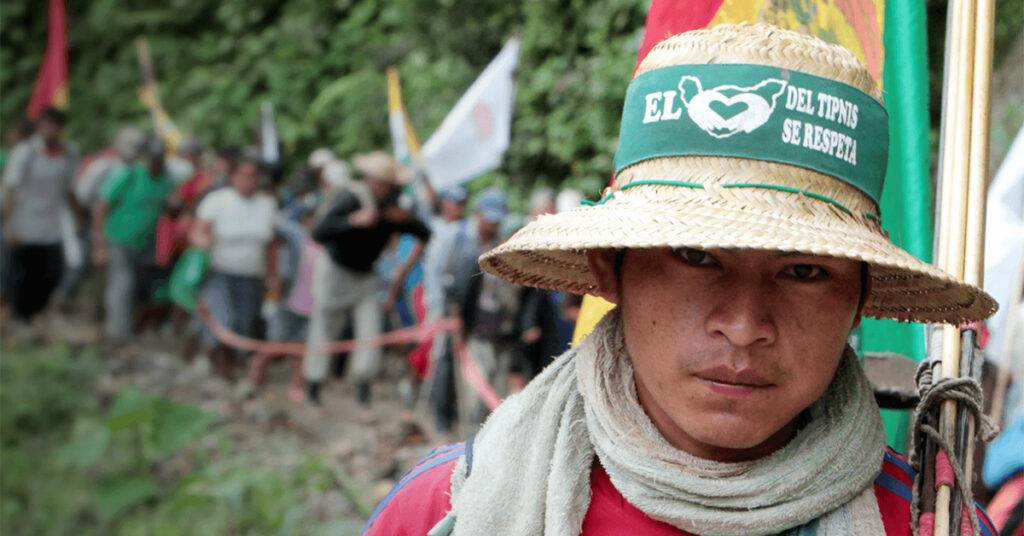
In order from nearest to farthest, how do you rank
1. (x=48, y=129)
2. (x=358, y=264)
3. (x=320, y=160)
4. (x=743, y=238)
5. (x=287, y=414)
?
(x=743, y=238) → (x=358, y=264) → (x=287, y=414) → (x=48, y=129) → (x=320, y=160)

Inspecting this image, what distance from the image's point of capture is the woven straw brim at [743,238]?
131 centimetres

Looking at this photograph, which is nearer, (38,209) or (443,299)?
(443,299)

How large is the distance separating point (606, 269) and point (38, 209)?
10.00m

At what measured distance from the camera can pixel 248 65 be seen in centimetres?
1445

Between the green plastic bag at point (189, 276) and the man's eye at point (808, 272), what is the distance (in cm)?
868

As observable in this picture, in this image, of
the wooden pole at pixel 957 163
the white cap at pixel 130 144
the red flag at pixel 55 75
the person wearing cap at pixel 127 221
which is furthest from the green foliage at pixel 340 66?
the wooden pole at pixel 957 163

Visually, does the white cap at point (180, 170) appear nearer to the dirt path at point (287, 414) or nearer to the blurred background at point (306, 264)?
the blurred background at point (306, 264)

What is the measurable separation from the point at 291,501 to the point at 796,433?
447 centimetres

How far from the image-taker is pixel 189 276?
9.62m

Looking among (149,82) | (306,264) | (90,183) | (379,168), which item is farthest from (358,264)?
(149,82)

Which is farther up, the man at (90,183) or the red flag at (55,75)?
the red flag at (55,75)

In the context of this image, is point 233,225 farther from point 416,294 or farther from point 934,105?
point 934,105

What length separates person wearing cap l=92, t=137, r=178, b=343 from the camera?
10.3m

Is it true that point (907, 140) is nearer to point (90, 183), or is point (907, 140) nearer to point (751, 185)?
point (751, 185)
